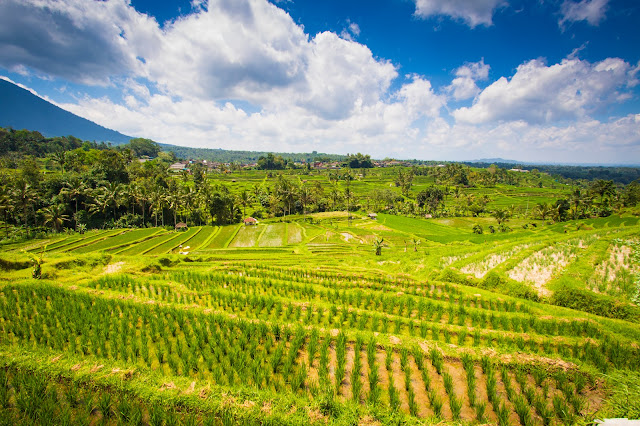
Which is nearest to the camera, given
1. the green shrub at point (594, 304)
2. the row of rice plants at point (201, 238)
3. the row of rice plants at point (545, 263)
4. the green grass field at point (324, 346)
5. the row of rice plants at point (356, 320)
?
the green grass field at point (324, 346)

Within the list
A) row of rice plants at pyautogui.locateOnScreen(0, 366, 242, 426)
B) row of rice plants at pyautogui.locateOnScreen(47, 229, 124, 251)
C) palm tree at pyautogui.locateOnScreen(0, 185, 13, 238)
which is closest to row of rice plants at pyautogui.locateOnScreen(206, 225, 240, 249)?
row of rice plants at pyautogui.locateOnScreen(47, 229, 124, 251)

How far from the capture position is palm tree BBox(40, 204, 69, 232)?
43.7 meters

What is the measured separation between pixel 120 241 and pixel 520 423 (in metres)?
48.0

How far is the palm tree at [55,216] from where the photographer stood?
4372 cm

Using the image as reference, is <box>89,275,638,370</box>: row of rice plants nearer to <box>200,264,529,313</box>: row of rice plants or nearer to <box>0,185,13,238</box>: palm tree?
<box>200,264,529,313</box>: row of rice plants

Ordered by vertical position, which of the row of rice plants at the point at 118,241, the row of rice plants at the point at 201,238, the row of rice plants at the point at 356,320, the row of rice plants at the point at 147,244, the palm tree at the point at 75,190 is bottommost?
the row of rice plants at the point at 201,238

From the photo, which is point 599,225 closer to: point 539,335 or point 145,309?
point 539,335

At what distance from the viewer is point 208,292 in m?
16.2

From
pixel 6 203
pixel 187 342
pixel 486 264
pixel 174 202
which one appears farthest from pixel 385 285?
pixel 6 203

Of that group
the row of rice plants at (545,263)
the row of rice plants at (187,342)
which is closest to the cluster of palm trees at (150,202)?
the row of rice plants at (187,342)

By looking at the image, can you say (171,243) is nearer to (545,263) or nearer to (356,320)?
(356,320)

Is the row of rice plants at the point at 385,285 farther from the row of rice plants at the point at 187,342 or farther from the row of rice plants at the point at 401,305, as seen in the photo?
the row of rice plants at the point at 187,342

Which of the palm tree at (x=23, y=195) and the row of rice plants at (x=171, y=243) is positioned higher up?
the palm tree at (x=23, y=195)

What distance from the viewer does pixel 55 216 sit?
44.0 meters
